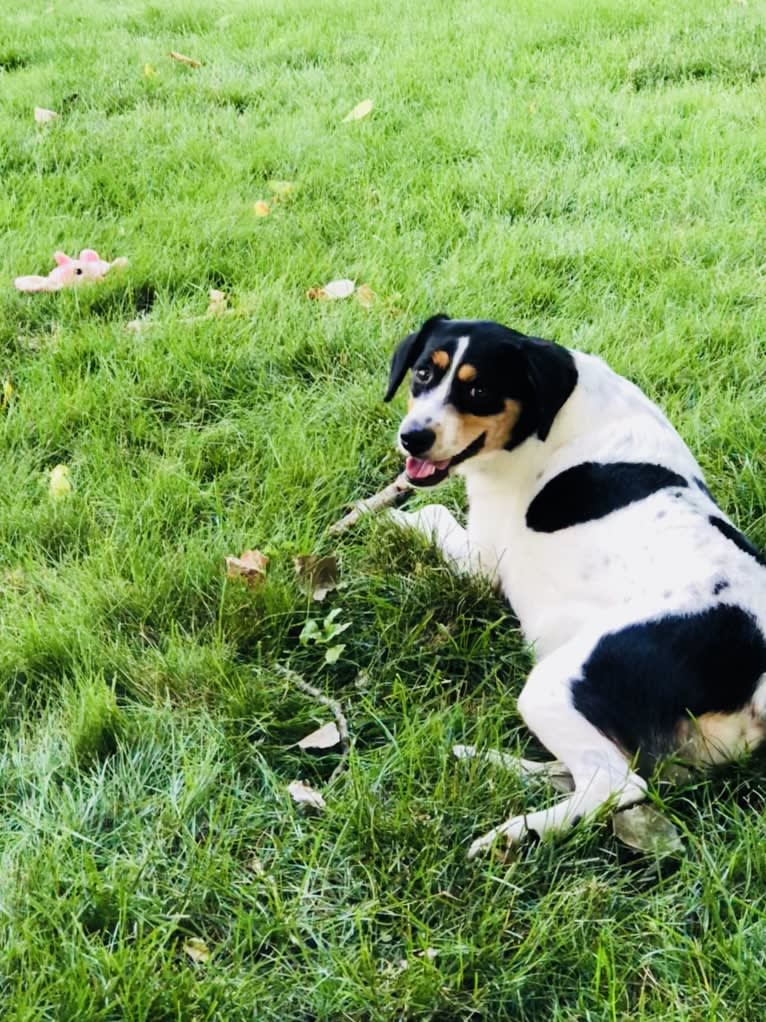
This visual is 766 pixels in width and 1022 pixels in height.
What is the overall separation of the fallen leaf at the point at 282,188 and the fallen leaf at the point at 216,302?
841 millimetres

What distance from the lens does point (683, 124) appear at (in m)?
4.68

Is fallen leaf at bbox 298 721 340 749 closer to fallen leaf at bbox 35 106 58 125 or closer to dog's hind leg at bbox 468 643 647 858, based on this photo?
dog's hind leg at bbox 468 643 647 858

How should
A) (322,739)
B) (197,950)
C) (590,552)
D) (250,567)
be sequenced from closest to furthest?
(197,950) → (322,739) → (590,552) → (250,567)

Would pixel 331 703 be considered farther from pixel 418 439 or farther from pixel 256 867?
pixel 418 439

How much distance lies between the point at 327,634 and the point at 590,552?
63 cm

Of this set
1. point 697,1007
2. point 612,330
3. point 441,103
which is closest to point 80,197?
point 441,103

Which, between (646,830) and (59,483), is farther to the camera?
(59,483)

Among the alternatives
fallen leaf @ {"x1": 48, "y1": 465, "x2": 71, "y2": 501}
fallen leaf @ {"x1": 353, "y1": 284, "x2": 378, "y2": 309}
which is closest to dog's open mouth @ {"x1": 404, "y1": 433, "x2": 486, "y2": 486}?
fallen leaf @ {"x1": 48, "y1": 465, "x2": 71, "y2": 501}

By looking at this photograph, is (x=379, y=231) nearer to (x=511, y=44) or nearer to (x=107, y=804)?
(x=511, y=44)

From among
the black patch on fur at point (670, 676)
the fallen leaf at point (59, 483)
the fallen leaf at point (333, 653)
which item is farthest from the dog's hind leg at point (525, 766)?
the fallen leaf at point (59, 483)

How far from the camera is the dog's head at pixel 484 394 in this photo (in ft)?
7.88

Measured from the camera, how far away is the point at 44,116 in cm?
511

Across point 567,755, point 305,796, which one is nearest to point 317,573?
point 305,796

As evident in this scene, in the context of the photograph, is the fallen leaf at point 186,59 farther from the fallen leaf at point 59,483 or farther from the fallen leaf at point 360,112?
the fallen leaf at point 59,483
